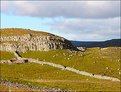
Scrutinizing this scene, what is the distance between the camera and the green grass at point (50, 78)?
112m

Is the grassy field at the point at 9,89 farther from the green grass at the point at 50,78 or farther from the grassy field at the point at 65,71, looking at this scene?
the grassy field at the point at 65,71

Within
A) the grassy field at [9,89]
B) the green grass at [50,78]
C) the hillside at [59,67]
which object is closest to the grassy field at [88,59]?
the hillside at [59,67]

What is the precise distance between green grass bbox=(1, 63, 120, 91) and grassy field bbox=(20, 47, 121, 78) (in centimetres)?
811

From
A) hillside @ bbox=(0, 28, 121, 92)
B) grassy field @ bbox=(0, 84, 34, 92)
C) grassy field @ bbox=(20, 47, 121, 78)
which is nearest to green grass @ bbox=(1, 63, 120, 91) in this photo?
hillside @ bbox=(0, 28, 121, 92)

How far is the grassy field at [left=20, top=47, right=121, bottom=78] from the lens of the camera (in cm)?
15015

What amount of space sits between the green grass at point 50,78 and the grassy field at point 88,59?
8111 mm

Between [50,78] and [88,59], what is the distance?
33.1 metres

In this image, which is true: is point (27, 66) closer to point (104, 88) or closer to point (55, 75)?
point (55, 75)

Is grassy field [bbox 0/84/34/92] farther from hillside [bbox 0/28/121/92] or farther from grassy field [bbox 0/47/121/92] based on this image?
grassy field [bbox 0/47/121/92]

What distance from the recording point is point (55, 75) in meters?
145

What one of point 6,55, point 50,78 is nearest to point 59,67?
point 50,78

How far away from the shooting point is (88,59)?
167 m

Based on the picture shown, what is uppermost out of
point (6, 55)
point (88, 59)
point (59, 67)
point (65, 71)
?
point (6, 55)

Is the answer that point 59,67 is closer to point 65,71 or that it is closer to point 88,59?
point 65,71
